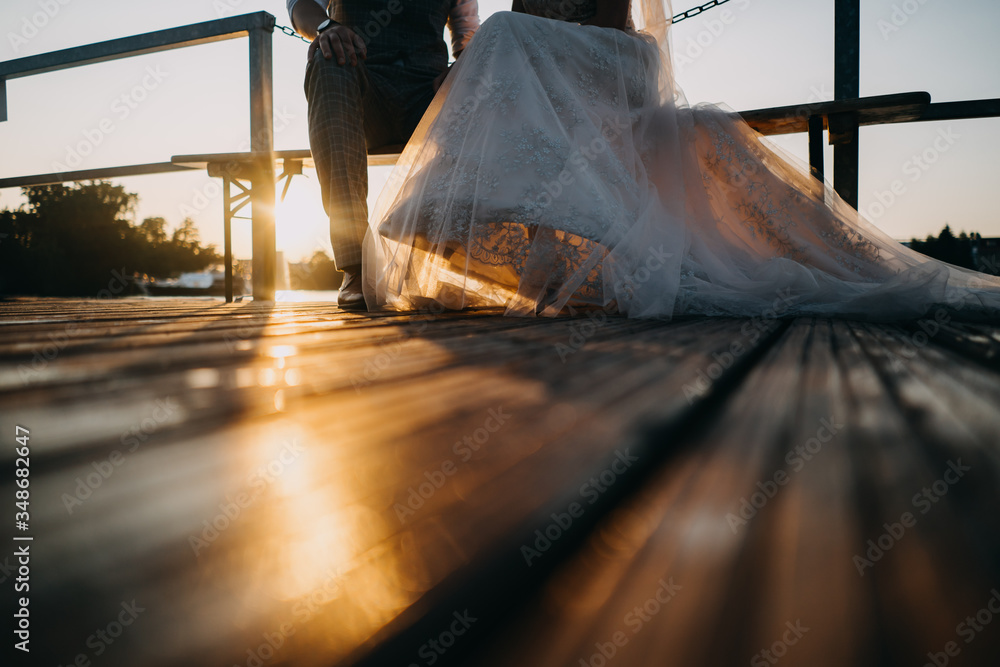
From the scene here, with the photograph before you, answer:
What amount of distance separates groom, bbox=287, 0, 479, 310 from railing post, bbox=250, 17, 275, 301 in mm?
1518

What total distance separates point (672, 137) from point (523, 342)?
1255mm

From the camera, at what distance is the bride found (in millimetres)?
1093

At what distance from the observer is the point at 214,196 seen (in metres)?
3.41

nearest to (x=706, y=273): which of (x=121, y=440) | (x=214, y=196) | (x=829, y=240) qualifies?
(x=829, y=240)

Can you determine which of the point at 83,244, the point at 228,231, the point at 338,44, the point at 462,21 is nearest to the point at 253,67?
the point at 228,231

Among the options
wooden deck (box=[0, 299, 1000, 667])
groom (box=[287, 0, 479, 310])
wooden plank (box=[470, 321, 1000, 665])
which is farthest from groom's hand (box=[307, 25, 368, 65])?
wooden plank (box=[470, 321, 1000, 665])

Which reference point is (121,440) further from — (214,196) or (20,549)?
(214,196)

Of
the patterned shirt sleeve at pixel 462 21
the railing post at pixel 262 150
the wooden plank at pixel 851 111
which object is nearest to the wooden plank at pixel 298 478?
the wooden plank at pixel 851 111

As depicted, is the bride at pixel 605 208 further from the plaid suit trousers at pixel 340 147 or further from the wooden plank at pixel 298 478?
the wooden plank at pixel 298 478

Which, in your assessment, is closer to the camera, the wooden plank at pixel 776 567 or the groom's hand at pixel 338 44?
the wooden plank at pixel 776 567

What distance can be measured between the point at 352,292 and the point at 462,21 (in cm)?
137

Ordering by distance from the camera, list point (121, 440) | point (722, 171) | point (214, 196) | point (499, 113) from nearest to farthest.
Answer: point (121, 440)
point (499, 113)
point (722, 171)
point (214, 196)

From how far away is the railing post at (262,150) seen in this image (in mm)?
3148

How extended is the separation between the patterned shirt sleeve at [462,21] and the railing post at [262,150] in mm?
1552
